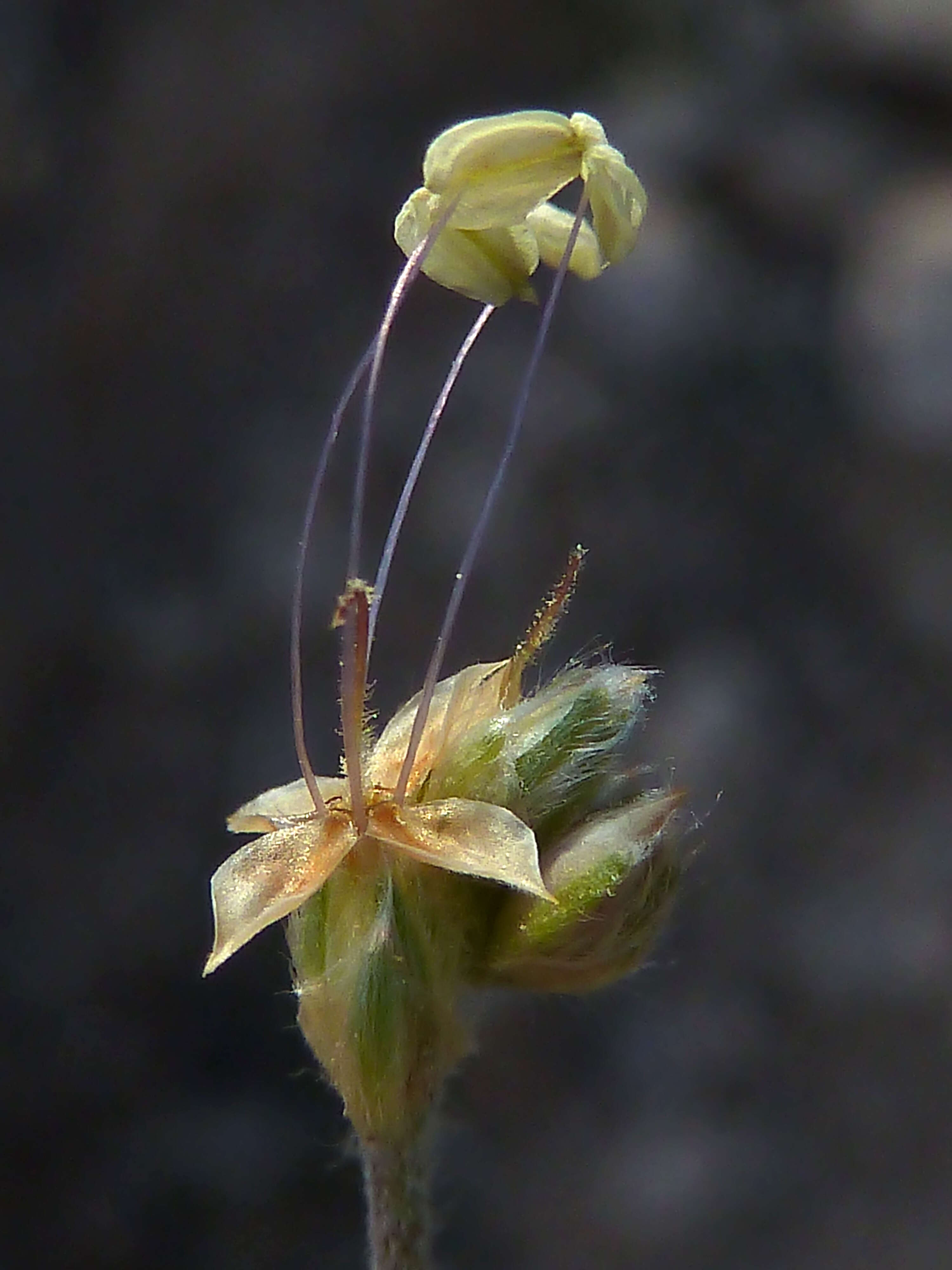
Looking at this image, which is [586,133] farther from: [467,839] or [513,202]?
[467,839]

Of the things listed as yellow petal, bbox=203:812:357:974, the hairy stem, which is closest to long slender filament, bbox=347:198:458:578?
yellow petal, bbox=203:812:357:974

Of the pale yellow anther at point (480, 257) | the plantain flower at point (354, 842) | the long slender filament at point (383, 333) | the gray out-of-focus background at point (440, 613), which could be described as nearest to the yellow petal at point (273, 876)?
the plantain flower at point (354, 842)

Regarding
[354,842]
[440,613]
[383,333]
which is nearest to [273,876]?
[354,842]

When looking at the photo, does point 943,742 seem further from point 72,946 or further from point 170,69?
point 170,69

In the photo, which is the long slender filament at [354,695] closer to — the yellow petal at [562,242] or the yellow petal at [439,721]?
the yellow petal at [439,721]

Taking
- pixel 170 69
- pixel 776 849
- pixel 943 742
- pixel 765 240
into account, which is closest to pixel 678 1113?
pixel 776 849

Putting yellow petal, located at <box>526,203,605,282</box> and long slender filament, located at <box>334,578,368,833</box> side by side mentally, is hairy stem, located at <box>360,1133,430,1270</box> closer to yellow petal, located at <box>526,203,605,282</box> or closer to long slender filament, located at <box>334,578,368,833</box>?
long slender filament, located at <box>334,578,368,833</box>

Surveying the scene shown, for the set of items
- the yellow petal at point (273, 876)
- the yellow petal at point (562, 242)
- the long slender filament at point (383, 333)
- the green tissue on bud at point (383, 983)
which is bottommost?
the green tissue on bud at point (383, 983)
